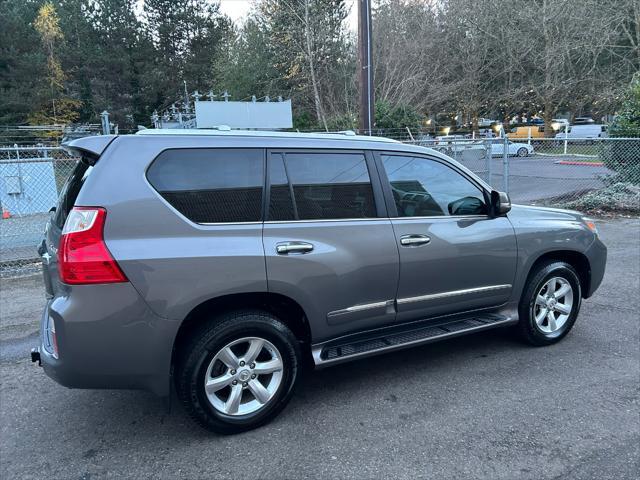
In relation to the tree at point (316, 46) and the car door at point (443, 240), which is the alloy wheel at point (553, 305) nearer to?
the car door at point (443, 240)

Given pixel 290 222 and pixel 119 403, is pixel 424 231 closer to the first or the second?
pixel 290 222

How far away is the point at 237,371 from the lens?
3.06m

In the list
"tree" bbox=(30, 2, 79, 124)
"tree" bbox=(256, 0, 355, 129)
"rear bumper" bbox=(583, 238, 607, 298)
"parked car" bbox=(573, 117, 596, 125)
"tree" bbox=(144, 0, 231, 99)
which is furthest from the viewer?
"parked car" bbox=(573, 117, 596, 125)

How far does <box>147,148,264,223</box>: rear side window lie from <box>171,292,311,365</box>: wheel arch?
48cm

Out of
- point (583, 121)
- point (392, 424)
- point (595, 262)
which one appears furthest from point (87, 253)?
point (583, 121)

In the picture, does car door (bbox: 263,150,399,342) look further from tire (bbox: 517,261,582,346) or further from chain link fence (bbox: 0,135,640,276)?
chain link fence (bbox: 0,135,640,276)

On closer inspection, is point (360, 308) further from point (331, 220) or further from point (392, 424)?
point (392, 424)

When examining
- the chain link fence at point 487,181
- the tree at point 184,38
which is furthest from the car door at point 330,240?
the tree at point 184,38

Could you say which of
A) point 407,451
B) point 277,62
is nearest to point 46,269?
point 407,451

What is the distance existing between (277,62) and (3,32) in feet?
76.2

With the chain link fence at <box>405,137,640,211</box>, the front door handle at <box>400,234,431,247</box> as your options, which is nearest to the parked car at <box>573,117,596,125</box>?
the chain link fence at <box>405,137,640,211</box>

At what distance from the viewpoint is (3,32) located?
36.0 meters

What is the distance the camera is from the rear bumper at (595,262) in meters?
4.46

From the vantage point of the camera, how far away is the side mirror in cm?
394
